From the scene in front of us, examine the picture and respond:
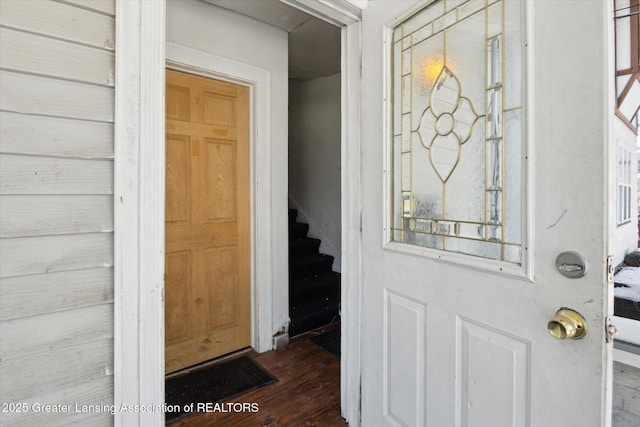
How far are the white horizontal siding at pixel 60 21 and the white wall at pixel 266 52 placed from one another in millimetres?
1200

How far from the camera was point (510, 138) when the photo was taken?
35.6 inches

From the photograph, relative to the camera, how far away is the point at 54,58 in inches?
33.5

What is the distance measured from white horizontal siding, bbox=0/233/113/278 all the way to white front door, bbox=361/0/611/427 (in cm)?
99

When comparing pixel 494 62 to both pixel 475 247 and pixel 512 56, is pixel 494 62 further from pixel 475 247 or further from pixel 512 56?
pixel 475 247

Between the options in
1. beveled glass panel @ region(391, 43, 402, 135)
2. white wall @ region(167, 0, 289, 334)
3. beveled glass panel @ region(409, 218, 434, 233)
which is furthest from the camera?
white wall @ region(167, 0, 289, 334)

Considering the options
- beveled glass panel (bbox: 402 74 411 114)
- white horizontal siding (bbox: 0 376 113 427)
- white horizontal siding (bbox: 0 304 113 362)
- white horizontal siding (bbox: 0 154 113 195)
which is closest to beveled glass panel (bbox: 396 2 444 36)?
beveled glass panel (bbox: 402 74 411 114)

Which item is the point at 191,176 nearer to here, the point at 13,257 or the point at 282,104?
the point at 282,104

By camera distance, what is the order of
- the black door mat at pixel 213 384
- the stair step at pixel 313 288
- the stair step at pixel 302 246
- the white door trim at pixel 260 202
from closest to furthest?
the black door mat at pixel 213 384, the white door trim at pixel 260 202, the stair step at pixel 313 288, the stair step at pixel 302 246

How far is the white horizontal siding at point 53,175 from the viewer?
0.81 meters

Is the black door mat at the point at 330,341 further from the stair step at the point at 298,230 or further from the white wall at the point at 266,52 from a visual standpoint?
the stair step at the point at 298,230

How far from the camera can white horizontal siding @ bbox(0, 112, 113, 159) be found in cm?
81

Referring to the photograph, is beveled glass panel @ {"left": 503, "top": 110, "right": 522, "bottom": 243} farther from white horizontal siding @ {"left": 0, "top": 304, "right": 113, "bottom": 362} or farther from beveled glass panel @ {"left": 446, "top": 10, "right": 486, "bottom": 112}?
white horizontal siding @ {"left": 0, "top": 304, "right": 113, "bottom": 362}

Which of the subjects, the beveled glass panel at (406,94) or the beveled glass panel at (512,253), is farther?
the beveled glass panel at (406,94)

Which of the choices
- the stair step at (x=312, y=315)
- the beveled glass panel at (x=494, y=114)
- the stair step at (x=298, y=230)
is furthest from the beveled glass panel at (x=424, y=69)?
the stair step at (x=298, y=230)
